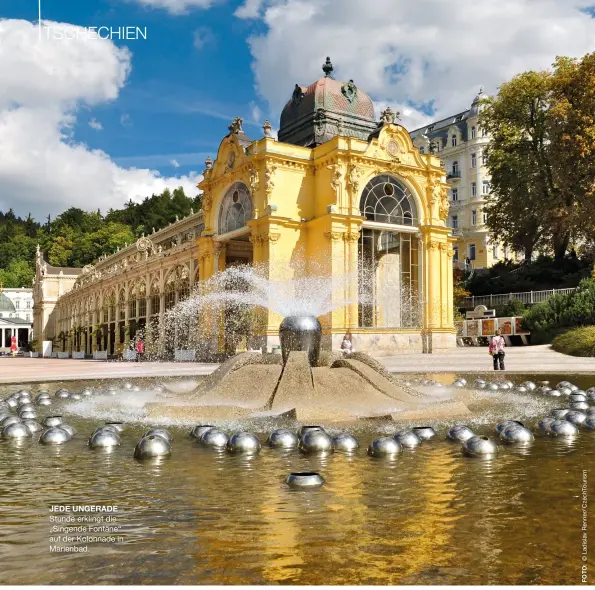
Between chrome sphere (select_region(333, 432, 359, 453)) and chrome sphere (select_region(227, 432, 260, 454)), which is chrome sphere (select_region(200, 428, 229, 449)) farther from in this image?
chrome sphere (select_region(333, 432, 359, 453))

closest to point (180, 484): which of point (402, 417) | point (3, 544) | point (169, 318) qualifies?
point (3, 544)

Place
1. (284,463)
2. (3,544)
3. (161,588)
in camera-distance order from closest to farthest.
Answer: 1. (161,588)
2. (3,544)
3. (284,463)

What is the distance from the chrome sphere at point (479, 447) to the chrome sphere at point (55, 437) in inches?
209

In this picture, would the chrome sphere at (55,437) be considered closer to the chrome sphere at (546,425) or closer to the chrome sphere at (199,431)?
the chrome sphere at (199,431)

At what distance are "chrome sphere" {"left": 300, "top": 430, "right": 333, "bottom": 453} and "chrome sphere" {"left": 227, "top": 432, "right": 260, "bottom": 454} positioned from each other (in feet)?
1.92

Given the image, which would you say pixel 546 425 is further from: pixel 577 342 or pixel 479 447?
pixel 577 342

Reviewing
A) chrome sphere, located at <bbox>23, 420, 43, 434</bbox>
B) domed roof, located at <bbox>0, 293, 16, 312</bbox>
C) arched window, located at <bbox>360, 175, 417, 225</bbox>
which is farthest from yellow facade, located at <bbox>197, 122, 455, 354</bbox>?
domed roof, located at <bbox>0, 293, 16, 312</bbox>

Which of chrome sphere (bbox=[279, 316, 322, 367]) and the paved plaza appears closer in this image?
chrome sphere (bbox=[279, 316, 322, 367])

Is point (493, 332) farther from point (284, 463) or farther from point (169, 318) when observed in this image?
point (284, 463)

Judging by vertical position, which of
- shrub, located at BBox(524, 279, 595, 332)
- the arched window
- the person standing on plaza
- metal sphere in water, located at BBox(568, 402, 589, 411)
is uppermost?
the arched window

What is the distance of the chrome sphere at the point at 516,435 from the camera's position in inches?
333

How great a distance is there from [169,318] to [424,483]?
44954 millimetres

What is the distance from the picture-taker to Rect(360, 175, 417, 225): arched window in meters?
38.9

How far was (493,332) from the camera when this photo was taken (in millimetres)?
40000
